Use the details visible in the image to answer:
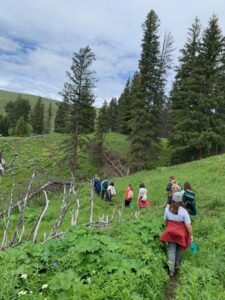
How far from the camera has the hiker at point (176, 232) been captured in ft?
27.4

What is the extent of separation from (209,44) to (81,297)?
38.9 meters

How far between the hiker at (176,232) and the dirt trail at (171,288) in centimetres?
28

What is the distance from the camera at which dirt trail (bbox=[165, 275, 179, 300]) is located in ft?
22.5

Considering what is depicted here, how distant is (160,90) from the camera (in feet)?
141

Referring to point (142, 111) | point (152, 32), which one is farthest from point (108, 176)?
point (152, 32)

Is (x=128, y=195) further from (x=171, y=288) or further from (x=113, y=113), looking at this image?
(x=113, y=113)

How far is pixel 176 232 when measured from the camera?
8.44 metres

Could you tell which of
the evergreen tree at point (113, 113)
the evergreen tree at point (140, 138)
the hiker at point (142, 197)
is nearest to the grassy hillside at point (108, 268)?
the hiker at point (142, 197)

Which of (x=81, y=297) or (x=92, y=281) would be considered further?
(x=92, y=281)

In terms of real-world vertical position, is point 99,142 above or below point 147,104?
below

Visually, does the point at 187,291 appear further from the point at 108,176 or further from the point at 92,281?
the point at 108,176

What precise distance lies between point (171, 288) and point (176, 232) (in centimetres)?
140

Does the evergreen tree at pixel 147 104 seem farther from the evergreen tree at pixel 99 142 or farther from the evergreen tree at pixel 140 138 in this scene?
the evergreen tree at pixel 99 142

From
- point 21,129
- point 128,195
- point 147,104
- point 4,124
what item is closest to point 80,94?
point 147,104
